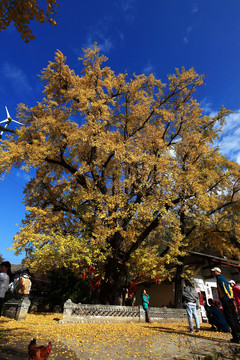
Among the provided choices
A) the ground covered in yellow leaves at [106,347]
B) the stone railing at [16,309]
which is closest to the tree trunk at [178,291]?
the ground covered in yellow leaves at [106,347]

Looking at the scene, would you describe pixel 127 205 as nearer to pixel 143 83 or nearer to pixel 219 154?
pixel 143 83

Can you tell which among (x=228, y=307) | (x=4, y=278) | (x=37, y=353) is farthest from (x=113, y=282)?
(x=37, y=353)

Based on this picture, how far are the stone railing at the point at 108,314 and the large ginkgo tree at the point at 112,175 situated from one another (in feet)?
2.83

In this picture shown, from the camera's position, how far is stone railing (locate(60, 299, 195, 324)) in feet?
28.9

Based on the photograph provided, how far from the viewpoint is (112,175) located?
13.9 metres

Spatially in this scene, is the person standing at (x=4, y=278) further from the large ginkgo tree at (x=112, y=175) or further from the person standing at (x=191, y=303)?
the person standing at (x=191, y=303)

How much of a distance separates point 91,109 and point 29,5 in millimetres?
9584

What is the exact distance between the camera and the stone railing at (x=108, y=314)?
28.9 ft

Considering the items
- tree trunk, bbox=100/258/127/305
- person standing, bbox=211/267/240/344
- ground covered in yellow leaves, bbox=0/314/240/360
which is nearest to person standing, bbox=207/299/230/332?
ground covered in yellow leaves, bbox=0/314/240/360

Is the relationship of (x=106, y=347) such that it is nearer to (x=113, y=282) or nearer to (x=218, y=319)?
(x=218, y=319)

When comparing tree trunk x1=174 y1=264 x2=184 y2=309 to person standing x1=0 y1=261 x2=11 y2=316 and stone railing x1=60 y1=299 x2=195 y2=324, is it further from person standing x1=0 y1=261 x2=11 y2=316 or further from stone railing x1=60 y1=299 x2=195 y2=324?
person standing x1=0 y1=261 x2=11 y2=316

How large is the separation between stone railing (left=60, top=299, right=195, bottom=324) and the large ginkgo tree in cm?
86

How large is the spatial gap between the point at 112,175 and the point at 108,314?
7.96m

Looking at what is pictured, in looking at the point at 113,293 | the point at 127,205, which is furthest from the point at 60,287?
the point at 127,205
